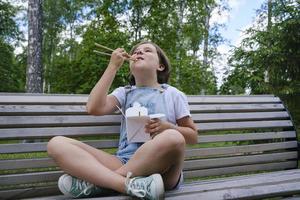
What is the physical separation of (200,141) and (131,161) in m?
1.00

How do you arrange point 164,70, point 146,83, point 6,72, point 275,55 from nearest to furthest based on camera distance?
1. point 146,83
2. point 164,70
3. point 275,55
4. point 6,72

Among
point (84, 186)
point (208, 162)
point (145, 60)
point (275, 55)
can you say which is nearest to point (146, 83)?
point (145, 60)

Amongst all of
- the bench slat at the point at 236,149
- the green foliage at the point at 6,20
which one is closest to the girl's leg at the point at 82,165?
the bench slat at the point at 236,149

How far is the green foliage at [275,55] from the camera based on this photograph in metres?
5.23

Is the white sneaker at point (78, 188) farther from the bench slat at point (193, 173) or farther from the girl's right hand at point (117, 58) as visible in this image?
the girl's right hand at point (117, 58)

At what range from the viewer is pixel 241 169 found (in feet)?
10.2

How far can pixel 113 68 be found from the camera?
2.36 m

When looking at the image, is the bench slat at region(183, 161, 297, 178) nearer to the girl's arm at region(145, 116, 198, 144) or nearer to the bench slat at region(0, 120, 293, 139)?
the bench slat at region(0, 120, 293, 139)

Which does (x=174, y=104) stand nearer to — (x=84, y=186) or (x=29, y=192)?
(x=84, y=186)

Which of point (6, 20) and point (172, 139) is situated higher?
point (6, 20)

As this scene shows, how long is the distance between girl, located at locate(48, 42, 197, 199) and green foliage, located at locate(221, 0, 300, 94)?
121 inches

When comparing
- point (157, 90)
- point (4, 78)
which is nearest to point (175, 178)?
point (157, 90)

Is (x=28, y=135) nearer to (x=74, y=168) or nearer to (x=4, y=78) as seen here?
(x=74, y=168)

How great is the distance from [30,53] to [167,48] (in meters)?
3.99
